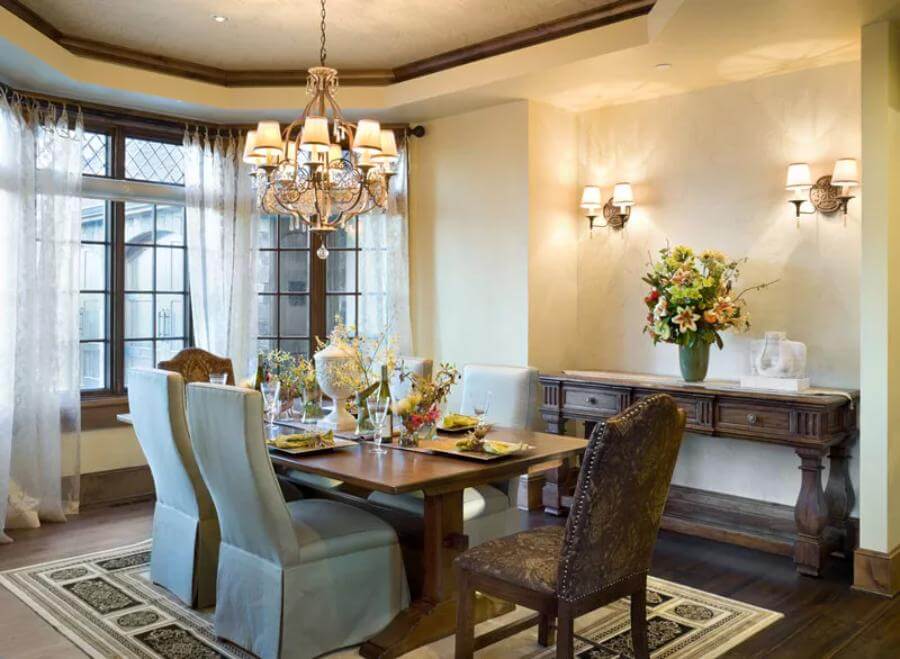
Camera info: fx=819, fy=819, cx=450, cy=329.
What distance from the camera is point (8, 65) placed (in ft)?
14.5

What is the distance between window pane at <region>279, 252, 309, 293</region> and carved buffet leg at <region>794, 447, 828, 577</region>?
11.6 feet

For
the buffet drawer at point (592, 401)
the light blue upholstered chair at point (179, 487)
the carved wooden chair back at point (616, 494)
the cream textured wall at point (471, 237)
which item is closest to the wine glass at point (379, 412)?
the light blue upholstered chair at point (179, 487)

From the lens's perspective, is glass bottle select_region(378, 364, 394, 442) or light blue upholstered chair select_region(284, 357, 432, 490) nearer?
glass bottle select_region(378, 364, 394, 442)

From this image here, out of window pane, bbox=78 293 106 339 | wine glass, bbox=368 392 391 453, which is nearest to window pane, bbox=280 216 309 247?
window pane, bbox=78 293 106 339

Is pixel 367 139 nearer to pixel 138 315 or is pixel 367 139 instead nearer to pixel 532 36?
pixel 532 36

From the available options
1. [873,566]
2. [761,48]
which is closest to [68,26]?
[761,48]

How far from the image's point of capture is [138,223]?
5500mm

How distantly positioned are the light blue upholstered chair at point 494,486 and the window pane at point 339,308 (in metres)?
1.98

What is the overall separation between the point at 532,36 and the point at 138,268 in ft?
9.80

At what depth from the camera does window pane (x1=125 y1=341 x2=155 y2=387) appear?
548 cm

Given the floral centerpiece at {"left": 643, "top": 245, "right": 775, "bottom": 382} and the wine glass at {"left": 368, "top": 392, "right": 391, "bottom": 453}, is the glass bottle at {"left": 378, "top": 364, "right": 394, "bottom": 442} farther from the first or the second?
the floral centerpiece at {"left": 643, "top": 245, "right": 775, "bottom": 382}

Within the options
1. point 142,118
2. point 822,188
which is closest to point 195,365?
point 142,118

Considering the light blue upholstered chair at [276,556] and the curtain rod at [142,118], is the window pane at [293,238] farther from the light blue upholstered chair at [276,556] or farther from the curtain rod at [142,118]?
the light blue upholstered chair at [276,556]

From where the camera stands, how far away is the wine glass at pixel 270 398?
3.85 metres
